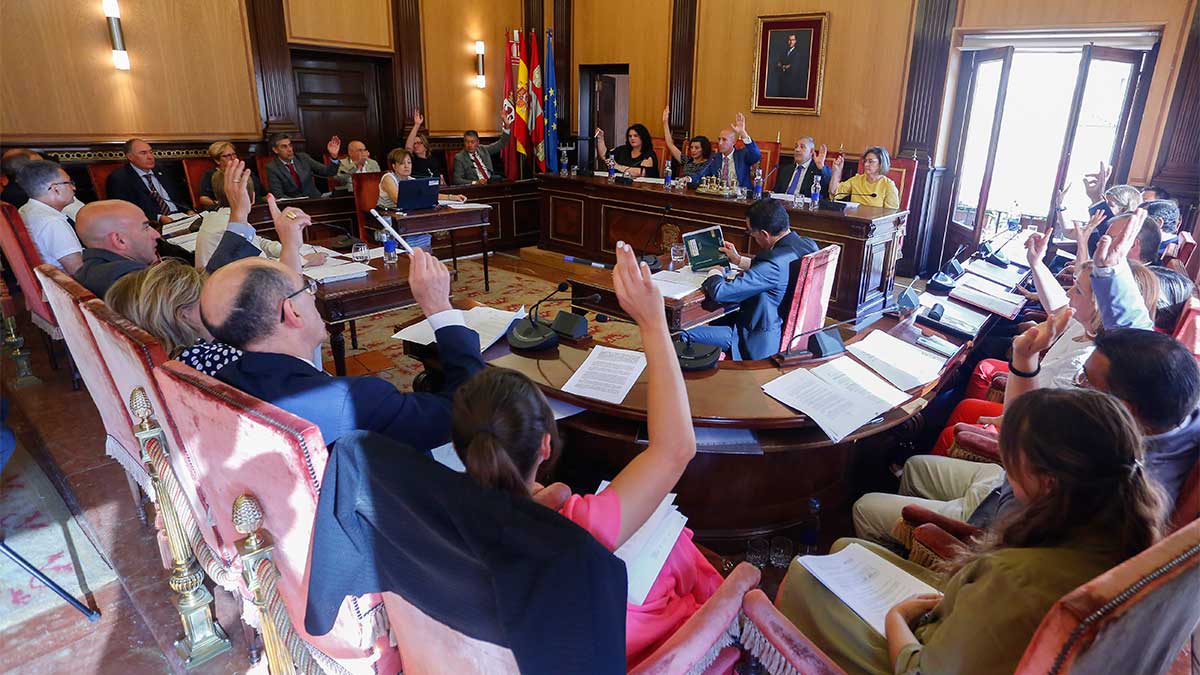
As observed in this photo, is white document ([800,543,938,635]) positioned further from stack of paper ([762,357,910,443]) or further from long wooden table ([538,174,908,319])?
long wooden table ([538,174,908,319])

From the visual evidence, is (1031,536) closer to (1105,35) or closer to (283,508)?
(283,508)

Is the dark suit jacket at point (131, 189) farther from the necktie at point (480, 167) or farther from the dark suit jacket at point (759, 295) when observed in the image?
the dark suit jacket at point (759, 295)

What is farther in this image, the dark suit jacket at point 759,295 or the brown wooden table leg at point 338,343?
the brown wooden table leg at point 338,343

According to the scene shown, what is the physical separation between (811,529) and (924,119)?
4955 millimetres

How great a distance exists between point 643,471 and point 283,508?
640 mm

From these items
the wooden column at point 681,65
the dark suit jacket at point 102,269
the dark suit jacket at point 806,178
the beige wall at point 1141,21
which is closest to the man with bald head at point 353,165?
the wooden column at point 681,65

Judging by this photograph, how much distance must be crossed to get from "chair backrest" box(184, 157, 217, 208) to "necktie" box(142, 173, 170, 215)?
1.32 ft

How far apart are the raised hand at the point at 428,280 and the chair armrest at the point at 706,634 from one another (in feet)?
2.86

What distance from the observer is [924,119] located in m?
5.81

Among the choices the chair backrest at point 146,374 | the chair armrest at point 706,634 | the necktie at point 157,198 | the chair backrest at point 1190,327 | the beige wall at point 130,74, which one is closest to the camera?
the chair armrest at point 706,634

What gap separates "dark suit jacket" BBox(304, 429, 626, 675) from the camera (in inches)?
29.5

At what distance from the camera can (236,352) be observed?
5.01ft

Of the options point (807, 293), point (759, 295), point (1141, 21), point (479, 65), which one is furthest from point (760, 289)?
point (479, 65)

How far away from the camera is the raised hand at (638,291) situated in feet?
3.57
